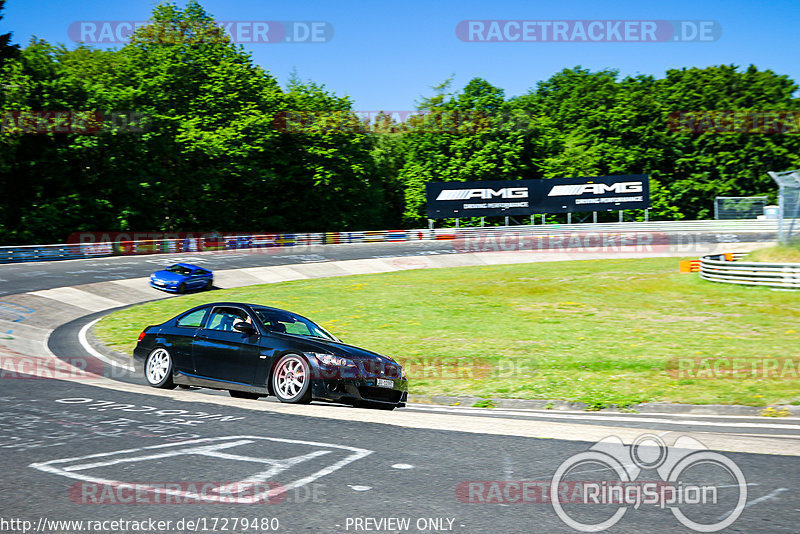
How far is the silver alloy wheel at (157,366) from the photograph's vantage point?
36.1 ft

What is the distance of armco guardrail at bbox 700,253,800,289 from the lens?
23047 mm

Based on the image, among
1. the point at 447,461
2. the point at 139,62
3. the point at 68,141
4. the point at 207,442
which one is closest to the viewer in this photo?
the point at 447,461

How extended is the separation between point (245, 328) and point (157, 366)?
79.1 inches

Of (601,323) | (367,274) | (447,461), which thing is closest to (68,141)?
(367,274)

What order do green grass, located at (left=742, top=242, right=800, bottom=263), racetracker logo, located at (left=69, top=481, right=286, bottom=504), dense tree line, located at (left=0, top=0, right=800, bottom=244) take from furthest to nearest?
dense tree line, located at (left=0, top=0, right=800, bottom=244), green grass, located at (left=742, top=242, right=800, bottom=263), racetracker logo, located at (left=69, top=481, right=286, bottom=504)

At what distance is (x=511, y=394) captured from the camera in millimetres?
11305

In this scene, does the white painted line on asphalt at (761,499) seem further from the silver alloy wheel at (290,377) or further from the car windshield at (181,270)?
the car windshield at (181,270)

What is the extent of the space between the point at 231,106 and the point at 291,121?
5450 mm

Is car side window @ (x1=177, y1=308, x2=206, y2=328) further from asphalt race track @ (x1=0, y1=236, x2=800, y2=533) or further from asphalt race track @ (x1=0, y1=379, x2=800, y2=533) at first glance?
asphalt race track @ (x1=0, y1=379, x2=800, y2=533)

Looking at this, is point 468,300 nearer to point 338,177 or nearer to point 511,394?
point 511,394

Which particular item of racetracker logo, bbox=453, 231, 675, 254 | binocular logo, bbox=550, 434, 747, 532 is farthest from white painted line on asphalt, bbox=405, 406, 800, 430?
racetracker logo, bbox=453, 231, 675, 254

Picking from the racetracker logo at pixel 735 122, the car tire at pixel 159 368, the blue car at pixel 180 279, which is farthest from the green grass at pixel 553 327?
the racetracker logo at pixel 735 122

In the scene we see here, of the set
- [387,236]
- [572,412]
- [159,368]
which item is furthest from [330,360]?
[387,236]

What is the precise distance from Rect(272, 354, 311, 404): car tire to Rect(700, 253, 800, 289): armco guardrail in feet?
64.1
